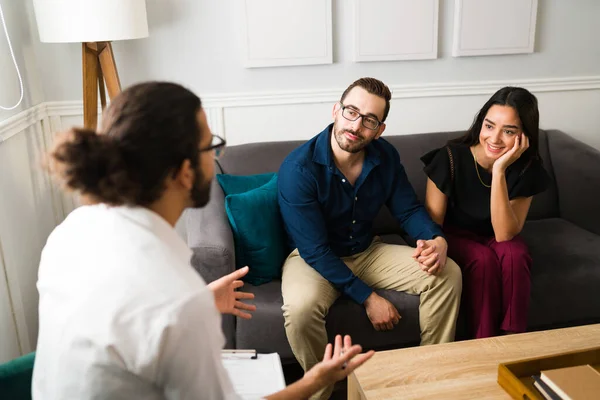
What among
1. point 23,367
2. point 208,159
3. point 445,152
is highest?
point 208,159

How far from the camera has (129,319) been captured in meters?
0.87

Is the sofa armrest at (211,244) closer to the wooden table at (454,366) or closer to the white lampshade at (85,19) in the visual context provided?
the wooden table at (454,366)

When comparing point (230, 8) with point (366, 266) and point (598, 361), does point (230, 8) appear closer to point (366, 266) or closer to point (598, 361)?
point (366, 266)

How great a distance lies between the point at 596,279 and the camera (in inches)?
89.2

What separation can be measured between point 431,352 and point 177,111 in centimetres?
107

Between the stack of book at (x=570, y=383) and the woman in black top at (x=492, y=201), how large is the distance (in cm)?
67

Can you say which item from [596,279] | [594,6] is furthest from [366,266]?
[594,6]

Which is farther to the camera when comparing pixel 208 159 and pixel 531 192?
pixel 531 192

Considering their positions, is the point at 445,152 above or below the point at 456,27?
below

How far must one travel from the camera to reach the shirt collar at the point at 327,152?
218 cm

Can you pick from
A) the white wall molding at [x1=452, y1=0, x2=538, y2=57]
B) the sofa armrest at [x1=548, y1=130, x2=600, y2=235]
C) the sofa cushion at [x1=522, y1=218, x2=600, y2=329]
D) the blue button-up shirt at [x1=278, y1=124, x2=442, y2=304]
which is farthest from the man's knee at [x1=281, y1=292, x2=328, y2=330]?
the white wall molding at [x1=452, y1=0, x2=538, y2=57]

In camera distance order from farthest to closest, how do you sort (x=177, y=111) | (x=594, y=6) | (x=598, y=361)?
1. (x=594, y=6)
2. (x=598, y=361)
3. (x=177, y=111)

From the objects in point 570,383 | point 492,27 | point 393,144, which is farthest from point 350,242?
point 492,27

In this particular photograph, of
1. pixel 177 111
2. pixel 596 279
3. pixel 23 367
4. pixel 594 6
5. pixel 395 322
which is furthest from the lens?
pixel 594 6
